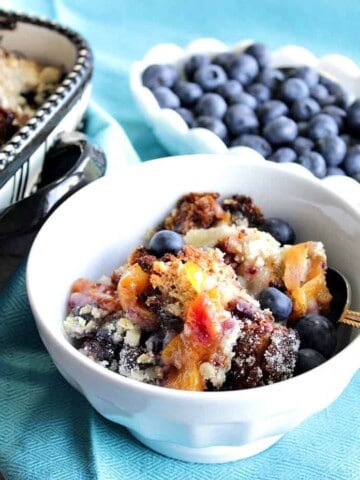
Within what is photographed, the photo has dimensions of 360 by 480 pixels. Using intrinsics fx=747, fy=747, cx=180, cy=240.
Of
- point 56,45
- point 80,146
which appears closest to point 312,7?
point 56,45

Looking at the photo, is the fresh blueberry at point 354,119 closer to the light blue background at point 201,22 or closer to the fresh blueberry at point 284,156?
the fresh blueberry at point 284,156

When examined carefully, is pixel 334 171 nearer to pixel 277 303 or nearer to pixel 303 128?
pixel 303 128

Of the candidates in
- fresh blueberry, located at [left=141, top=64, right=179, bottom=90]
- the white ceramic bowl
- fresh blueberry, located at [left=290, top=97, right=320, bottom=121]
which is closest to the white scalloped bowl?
fresh blueberry, located at [left=141, top=64, right=179, bottom=90]

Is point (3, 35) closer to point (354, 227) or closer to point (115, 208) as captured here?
point (115, 208)

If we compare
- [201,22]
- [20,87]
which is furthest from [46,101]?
[201,22]

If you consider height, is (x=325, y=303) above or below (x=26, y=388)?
above

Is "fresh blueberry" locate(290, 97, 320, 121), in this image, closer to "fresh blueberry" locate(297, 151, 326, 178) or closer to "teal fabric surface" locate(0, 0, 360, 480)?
"fresh blueberry" locate(297, 151, 326, 178)
